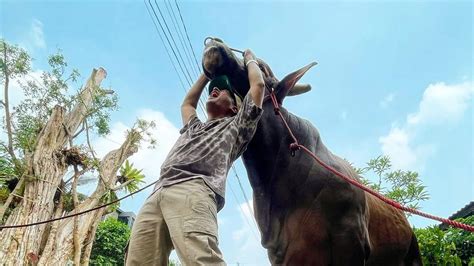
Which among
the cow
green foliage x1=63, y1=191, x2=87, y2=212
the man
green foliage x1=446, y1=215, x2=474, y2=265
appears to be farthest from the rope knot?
green foliage x1=63, y1=191, x2=87, y2=212

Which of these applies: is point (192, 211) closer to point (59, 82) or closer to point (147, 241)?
point (147, 241)

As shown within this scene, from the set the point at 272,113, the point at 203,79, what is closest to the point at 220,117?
the point at 272,113

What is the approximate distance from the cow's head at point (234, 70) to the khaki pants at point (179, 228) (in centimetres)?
78

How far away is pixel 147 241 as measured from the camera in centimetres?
176

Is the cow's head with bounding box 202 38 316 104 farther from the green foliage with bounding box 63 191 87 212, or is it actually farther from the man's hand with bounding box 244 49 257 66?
the green foliage with bounding box 63 191 87 212

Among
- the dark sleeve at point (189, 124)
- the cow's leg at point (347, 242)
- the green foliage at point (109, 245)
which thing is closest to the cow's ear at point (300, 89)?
the dark sleeve at point (189, 124)

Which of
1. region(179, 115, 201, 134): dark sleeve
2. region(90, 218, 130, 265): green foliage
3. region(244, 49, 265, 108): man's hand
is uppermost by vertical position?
region(90, 218, 130, 265): green foliage

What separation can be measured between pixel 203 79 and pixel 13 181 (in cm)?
814

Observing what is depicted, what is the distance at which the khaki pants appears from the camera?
158cm

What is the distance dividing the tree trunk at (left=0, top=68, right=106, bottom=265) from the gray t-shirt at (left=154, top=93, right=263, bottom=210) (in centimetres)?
664

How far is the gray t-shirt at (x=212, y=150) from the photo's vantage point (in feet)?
6.16

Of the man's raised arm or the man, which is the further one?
the man's raised arm

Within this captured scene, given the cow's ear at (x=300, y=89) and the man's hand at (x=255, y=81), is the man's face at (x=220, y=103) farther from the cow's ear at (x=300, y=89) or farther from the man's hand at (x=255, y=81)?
the cow's ear at (x=300, y=89)

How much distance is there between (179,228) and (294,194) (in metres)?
0.90
